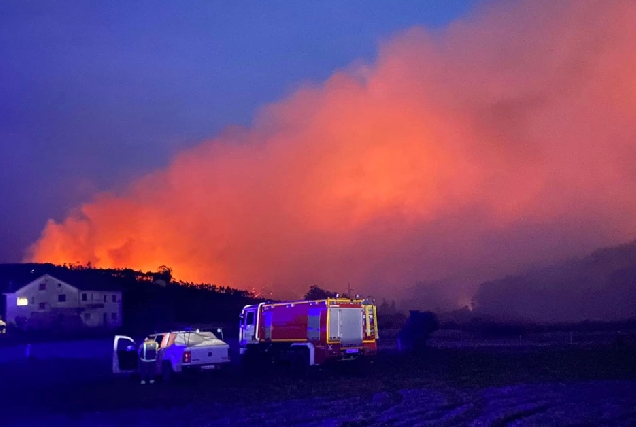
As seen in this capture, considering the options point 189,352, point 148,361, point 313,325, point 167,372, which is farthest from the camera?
point 313,325

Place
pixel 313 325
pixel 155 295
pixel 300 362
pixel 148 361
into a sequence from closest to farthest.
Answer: pixel 148 361 → pixel 300 362 → pixel 313 325 → pixel 155 295

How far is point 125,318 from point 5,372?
51215 millimetres

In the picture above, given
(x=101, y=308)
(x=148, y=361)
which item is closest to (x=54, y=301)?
(x=101, y=308)

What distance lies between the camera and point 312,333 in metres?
27.1

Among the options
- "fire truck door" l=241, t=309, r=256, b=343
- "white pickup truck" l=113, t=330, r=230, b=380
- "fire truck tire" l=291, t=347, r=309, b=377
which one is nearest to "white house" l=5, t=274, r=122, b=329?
"fire truck door" l=241, t=309, r=256, b=343

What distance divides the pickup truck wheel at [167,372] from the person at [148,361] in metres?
0.65

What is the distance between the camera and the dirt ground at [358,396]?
15117mm

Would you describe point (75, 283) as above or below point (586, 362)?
above

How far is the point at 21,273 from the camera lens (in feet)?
335

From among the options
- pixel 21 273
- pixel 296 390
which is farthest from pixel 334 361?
pixel 21 273

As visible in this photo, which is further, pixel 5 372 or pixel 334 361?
pixel 5 372

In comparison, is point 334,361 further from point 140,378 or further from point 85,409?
point 85,409

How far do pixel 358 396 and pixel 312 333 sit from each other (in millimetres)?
8082

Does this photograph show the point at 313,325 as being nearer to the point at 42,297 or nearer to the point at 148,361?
the point at 148,361
